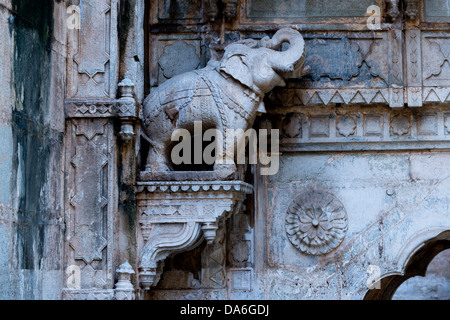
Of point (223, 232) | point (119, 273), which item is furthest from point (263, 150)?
point (119, 273)

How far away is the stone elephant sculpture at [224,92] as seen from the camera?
8.69 m

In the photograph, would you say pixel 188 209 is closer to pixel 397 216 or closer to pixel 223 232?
pixel 223 232

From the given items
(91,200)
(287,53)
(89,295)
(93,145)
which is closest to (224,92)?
(287,53)

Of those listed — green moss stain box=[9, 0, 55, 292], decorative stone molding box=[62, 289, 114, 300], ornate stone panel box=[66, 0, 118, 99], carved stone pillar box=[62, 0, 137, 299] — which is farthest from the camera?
ornate stone panel box=[66, 0, 118, 99]

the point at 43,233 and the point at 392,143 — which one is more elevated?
the point at 392,143

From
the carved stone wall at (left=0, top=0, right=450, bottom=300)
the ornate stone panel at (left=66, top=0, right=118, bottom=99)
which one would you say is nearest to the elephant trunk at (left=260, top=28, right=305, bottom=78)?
the carved stone wall at (left=0, top=0, right=450, bottom=300)

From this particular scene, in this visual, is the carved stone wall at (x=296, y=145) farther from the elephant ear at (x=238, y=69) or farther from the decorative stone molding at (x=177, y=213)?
the elephant ear at (x=238, y=69)

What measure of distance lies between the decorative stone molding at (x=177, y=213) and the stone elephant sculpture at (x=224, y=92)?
294 millimetres

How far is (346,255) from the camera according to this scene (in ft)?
30.5

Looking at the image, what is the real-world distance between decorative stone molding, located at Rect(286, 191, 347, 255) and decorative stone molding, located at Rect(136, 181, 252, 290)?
0.92m

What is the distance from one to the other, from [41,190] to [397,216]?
3471mm

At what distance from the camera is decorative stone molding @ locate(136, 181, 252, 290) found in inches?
336

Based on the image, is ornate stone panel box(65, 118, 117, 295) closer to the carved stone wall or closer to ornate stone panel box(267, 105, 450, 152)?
the carved stone wall

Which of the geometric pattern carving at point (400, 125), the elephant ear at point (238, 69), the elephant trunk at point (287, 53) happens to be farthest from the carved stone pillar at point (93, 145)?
the geometric pattern carving at point (400, 125)
